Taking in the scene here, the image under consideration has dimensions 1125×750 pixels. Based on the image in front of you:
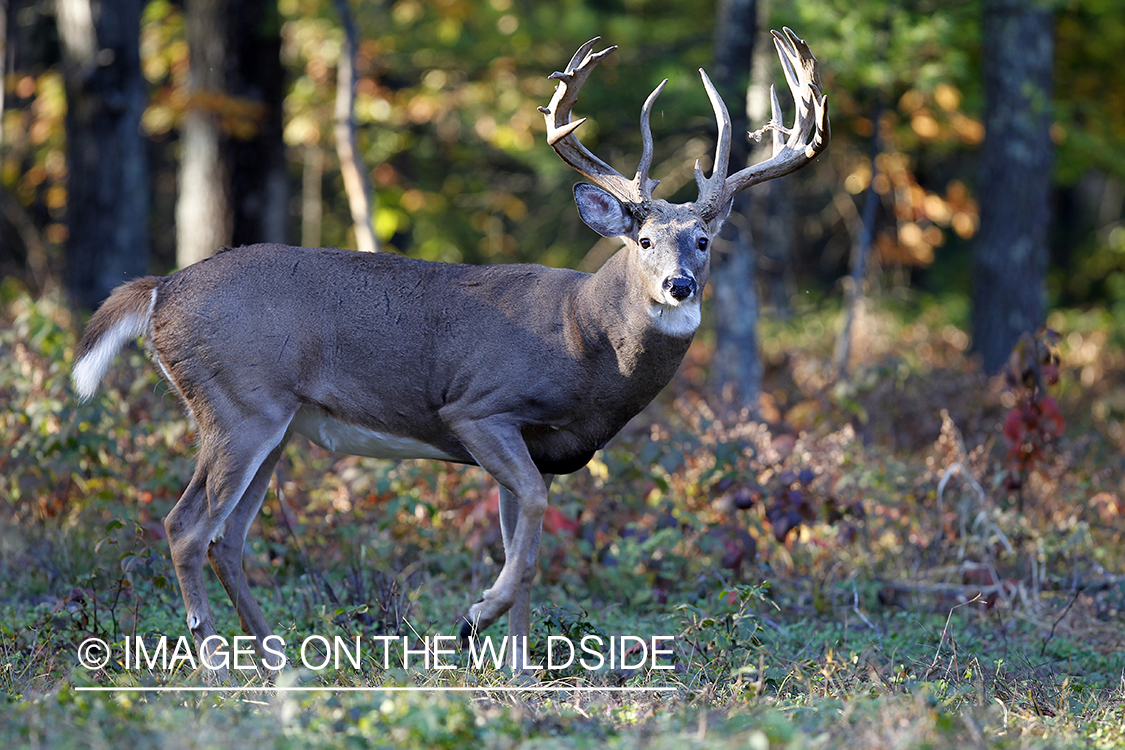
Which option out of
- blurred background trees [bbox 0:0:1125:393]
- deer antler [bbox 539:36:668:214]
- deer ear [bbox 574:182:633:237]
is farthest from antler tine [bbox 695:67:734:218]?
blurred background trees [bbox 0:0:1125:393]

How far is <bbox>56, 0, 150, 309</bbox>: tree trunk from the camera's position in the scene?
395 inches

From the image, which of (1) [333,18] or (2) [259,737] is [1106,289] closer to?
(1) [333,18]

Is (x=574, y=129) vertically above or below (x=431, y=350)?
above

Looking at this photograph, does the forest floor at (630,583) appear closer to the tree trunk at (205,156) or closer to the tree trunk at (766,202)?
the tree trunk at (766,202)

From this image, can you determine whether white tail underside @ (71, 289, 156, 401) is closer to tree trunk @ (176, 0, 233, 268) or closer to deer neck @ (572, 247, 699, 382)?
deer neck @ (572, 247, 699, 382)

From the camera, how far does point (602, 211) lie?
496 centimetres

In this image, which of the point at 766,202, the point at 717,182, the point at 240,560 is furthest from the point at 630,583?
the point at 766,202

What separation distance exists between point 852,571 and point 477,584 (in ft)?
6.39

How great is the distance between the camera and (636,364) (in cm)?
477

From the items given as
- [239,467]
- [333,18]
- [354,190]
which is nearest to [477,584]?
[239,467]

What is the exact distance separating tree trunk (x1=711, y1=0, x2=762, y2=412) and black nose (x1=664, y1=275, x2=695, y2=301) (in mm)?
4258

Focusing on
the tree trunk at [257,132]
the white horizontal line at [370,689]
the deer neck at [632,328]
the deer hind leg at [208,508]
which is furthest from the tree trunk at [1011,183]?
the deer hind leg at [208,508]

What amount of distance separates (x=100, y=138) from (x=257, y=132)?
1.29 m

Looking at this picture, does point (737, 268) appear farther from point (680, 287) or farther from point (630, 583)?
point (680, 287)
